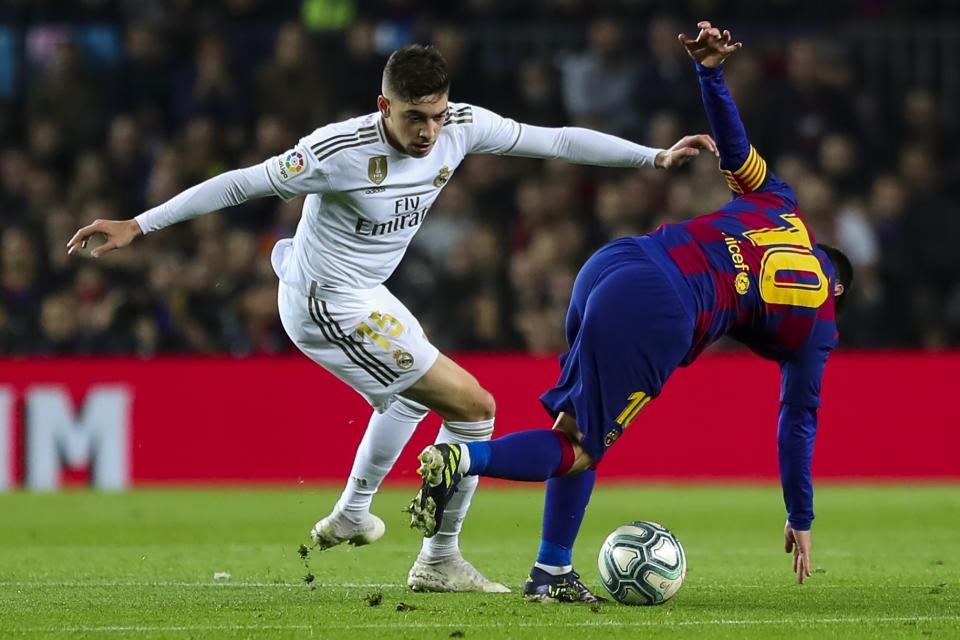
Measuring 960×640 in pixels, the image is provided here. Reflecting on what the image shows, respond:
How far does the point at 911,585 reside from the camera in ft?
23.0

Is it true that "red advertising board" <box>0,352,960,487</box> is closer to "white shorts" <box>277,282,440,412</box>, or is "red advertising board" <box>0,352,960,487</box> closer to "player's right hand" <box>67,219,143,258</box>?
"white shorts" <box>277,282,440,412</box>

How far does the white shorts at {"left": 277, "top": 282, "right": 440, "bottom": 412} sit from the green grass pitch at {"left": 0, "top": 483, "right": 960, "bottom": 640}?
915 millimetres

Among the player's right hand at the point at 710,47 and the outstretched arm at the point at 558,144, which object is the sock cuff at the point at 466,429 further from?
the player's right hand at the point at 710,47

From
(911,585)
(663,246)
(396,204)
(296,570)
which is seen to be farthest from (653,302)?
(296,570)

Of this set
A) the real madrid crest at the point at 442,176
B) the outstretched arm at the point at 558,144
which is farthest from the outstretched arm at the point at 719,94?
the real madrid crest at the point at 442,176

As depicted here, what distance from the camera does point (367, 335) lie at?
22.3ft

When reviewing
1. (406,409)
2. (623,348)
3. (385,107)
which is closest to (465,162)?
(406,409)

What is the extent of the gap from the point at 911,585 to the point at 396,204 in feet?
9.01

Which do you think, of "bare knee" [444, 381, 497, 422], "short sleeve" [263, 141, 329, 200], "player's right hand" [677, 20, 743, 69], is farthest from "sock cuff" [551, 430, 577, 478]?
"player's right hand" [677, 20, 743, 69]

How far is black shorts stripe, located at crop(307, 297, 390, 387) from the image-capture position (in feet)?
22.4

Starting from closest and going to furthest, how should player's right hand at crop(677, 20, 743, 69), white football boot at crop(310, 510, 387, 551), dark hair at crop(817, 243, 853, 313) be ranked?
player's right hand at crop(677, 20, 743, 69)
dark hair at crop(817, 243, 853, 313)
white football boot at crop(310, 510, 387, 551)

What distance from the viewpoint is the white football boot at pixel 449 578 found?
6.86m

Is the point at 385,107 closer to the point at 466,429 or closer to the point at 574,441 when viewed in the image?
the point at 466,429

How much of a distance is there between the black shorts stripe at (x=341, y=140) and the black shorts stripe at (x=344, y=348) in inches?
28.6
